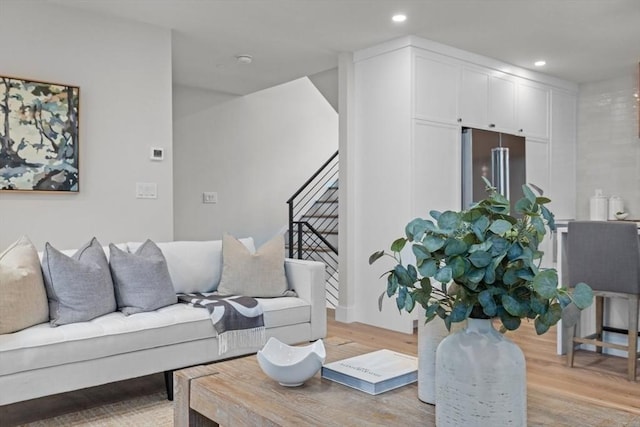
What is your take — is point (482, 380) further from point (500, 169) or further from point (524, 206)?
point (500, 169)

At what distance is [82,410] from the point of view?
2.70m

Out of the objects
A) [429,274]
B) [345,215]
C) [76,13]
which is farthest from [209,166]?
[429,274]

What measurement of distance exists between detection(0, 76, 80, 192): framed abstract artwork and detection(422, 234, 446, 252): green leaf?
3.20m

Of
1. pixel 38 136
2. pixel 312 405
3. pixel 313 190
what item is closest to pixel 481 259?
pixel 312 405

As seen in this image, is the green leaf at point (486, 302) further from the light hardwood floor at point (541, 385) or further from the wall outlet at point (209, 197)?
the wall outlet at point (209, 197)

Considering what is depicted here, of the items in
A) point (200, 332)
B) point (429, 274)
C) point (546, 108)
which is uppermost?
point (546, 108)

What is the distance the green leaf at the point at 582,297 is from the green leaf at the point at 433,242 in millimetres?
294

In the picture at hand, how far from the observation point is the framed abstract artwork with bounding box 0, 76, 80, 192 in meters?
3.48

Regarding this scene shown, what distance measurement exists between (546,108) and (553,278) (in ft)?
17.7

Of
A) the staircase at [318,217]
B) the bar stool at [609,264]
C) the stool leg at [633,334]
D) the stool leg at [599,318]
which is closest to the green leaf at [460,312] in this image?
the bar stool at [609,264]

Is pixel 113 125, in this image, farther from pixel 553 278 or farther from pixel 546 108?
pixel 546 108

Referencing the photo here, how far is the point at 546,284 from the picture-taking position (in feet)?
3.69

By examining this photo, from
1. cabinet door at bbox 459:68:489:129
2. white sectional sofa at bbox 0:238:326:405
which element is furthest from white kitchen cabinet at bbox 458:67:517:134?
white sectional sofa at bbox 0:238:326:405

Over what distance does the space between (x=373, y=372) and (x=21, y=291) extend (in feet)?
5.94
